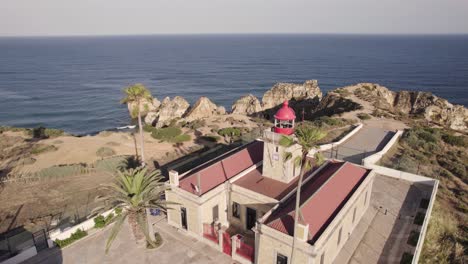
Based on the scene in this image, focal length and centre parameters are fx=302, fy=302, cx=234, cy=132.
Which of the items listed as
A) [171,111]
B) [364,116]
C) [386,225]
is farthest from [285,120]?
[171,111]

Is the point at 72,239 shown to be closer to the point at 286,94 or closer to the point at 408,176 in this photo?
the point at 408,176

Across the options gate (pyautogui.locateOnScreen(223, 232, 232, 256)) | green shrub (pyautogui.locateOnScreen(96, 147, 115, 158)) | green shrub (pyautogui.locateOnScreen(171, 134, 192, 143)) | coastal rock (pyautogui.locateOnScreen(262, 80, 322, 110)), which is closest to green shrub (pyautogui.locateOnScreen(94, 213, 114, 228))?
gate (pyautogui.locateOnScreen(223, 232, 232, 256))

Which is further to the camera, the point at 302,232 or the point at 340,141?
the point at 340,141

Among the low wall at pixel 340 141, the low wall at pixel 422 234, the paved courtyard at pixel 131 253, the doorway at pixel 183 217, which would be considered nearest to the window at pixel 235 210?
the paved courtyard at pixel 131 253

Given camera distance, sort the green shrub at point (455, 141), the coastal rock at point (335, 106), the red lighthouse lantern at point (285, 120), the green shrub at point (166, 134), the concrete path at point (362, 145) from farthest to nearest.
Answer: the coastal rock at point (335, 106), the green shrub at point (166, 134), the green shrub at point (455, 141), the concrete path at point (362, 145), the red lighthouse lantern at point (285, 120)

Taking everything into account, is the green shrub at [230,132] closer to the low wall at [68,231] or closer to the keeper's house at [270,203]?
the keeper's house at [270,203]

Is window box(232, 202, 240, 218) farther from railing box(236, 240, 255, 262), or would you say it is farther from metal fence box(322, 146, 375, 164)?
metal fence box(322, 146, 375, 164)
